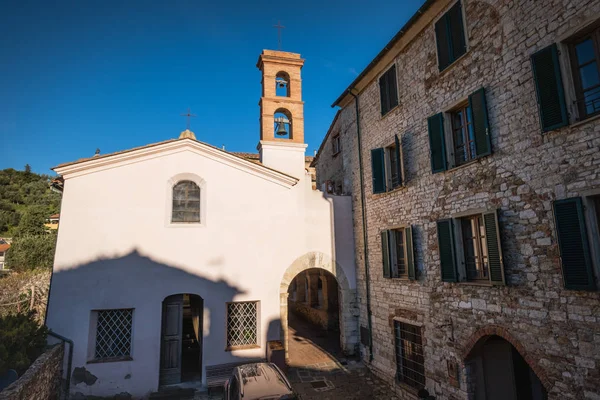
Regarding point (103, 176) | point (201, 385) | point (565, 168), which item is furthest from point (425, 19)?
point (201, 385)

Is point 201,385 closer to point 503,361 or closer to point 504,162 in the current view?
point 503,361

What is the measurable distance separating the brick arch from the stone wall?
8.24 meters

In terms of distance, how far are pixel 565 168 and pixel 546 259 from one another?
1.52m

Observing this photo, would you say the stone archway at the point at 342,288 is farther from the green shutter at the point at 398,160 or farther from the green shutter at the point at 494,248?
the green shutter at the point at 494,248

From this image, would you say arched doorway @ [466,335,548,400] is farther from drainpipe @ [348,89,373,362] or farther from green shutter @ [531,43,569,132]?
green shutter @ [531,43,569,132]

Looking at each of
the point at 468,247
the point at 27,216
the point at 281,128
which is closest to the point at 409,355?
the point at 468,247

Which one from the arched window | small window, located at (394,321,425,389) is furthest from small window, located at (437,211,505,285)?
the arched window

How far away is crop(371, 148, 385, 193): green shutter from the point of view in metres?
10.3

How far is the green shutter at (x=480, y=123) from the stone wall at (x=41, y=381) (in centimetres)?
925

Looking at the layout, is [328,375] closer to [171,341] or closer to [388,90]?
[171,341]

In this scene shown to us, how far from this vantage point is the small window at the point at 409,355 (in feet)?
28.2

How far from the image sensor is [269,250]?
11.1 metres

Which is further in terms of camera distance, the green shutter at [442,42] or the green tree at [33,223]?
the green tree at [33,223]

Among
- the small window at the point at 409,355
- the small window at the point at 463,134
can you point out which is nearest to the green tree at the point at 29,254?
the small window at the point at 409,355
